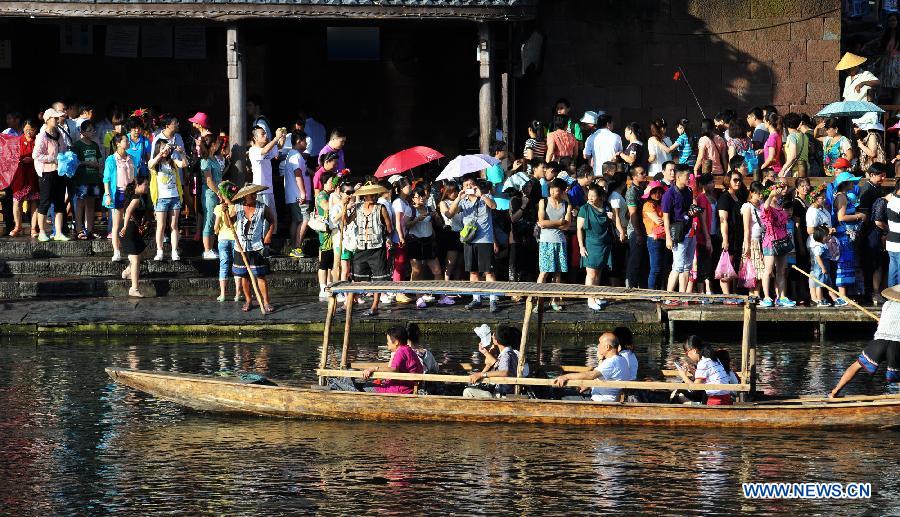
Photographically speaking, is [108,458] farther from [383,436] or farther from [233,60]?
[233,60]

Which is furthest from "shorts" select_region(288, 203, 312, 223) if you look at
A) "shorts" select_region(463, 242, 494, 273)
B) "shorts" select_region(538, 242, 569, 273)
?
"shorts" select_region(538, 242, 569, 273)

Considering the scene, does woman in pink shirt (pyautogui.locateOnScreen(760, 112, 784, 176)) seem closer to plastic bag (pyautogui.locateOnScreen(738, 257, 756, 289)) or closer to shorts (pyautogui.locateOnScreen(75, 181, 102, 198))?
plastic bag (pyautogui.locateOnScreen(738, 257, 756, 289))

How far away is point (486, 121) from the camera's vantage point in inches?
930

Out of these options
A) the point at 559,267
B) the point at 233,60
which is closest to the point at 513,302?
the point at 559,267

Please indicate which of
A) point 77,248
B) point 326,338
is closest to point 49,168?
point 77,248

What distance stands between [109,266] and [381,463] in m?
9.78

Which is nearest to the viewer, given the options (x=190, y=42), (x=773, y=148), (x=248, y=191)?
(x=248, y=191)

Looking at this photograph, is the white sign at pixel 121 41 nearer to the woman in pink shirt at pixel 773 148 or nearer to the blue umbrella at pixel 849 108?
the woman in pink shirt at pixel 773 148

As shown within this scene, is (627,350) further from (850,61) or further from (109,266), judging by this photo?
(850,61)

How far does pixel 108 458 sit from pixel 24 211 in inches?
414

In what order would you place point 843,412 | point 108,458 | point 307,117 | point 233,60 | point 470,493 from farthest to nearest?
1. point 307,117
2. point 233,60
3. point 843,412
4. point 108,458
5. point 470,493

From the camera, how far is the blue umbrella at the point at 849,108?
23.8m

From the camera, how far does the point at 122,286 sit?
867 inches

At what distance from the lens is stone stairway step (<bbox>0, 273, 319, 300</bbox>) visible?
858 inches
